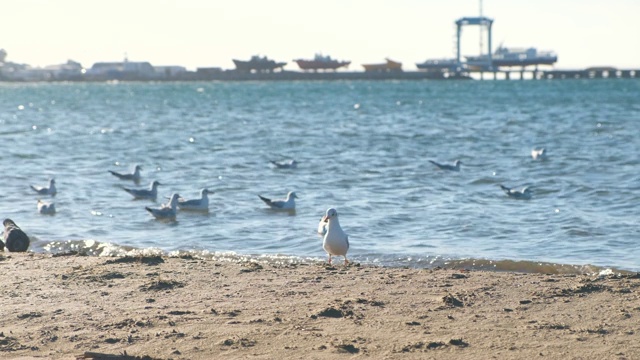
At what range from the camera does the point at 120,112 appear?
5119cm

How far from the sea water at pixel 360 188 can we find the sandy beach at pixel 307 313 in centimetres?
237

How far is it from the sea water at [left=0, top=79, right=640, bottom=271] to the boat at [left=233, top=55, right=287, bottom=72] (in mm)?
111593

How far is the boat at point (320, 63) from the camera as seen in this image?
486 ft

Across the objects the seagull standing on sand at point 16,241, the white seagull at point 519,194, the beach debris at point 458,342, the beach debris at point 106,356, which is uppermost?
the beach debris at point 106,356

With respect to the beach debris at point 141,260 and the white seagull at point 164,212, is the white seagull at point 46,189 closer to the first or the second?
the white seagull at point 164,212

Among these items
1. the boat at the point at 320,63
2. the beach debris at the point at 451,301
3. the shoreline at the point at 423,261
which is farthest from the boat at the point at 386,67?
the beach debris at the point at 451,301

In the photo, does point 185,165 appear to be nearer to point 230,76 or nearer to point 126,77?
point 230,76

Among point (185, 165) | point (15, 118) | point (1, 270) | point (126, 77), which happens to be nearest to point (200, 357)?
point (1, 270)

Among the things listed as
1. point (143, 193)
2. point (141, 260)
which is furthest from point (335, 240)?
point (143, 193)

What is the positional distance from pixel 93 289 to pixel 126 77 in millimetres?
156057

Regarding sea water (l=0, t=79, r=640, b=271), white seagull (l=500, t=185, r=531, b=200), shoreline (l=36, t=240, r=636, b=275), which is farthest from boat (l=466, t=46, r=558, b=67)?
shoreline (l=36, t=240, r=636, b=275)

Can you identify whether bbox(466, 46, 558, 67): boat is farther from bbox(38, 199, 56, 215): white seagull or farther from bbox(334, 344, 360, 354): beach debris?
bbox(334, 344, 360, 354): beach debris

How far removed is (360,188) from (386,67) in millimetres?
132325

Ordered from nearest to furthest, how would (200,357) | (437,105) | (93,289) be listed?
(200,357) < (93,289) < (437,105)
